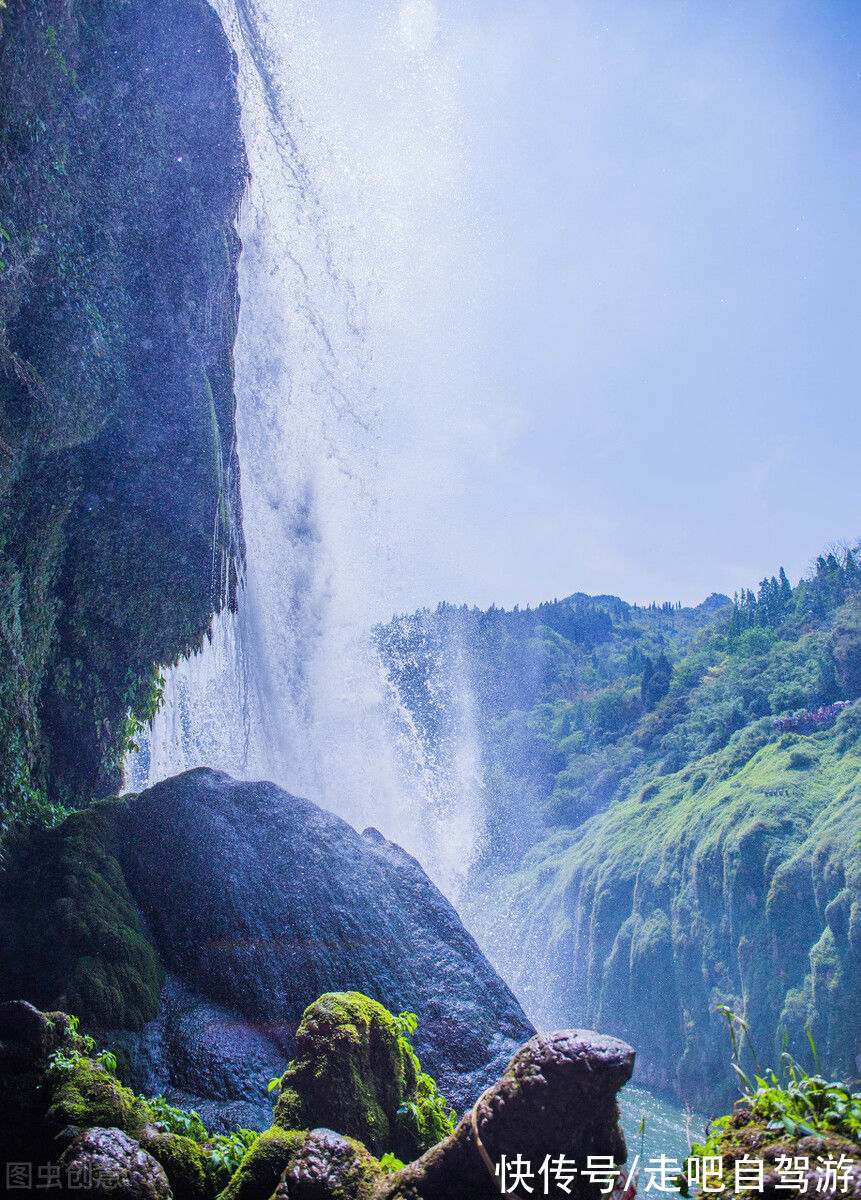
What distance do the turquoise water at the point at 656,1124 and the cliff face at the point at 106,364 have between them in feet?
58.7

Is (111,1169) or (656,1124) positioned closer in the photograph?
(111,1169)

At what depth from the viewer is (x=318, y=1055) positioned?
14.3ft

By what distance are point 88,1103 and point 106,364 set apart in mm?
8598

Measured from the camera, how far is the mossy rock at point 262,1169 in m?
3.45

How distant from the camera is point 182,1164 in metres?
3.82

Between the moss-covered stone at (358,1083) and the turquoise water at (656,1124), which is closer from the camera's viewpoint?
the moss-covered stone at (358,1083)

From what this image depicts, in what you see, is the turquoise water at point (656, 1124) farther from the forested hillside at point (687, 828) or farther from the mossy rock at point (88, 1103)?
the mossy rock at point (88, 1103)

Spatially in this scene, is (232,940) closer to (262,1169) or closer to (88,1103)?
(88,1103)

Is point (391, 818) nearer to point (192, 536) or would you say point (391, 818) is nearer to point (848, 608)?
point (192, 536)

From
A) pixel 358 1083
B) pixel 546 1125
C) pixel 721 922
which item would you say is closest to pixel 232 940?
pixel 358 1083

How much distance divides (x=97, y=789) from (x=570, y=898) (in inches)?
1959

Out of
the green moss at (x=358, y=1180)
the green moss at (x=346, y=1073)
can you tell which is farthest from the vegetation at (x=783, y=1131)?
the green moss at (x=346, y=1073)

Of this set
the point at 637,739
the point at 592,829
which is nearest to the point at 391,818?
the point at 592,829

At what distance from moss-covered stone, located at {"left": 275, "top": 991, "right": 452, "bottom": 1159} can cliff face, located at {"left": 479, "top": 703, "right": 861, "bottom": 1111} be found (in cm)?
2702
